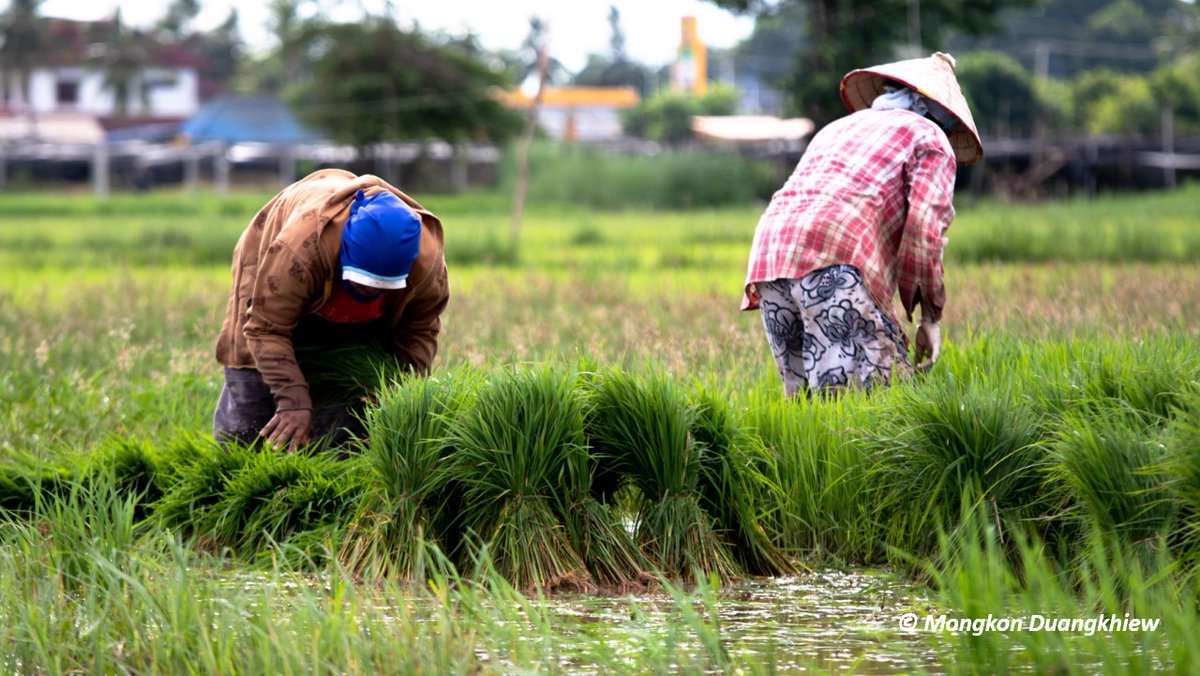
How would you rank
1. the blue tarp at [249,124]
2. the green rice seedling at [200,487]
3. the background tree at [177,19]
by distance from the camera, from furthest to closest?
the background tree at [177,19] < the blue tarp at [249,124] < the green rice seedling at [200,487]

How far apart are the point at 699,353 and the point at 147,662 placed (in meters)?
3.25

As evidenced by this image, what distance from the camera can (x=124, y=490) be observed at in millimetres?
4457

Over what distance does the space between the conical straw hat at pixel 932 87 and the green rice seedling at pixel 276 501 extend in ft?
7.01

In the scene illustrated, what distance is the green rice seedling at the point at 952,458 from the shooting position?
3805mm

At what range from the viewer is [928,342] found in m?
4.73

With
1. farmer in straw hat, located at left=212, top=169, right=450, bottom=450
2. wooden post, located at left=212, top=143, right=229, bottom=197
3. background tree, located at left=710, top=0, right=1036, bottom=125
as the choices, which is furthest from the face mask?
wooden post, located at left=212, top=143, right=229, bottom=197

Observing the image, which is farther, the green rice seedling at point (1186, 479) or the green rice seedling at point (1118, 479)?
the green rice seedling at point (1118, 479)

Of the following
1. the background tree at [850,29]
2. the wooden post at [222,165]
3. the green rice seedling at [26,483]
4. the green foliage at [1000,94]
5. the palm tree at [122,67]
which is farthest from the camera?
the palm tree at [122,67]

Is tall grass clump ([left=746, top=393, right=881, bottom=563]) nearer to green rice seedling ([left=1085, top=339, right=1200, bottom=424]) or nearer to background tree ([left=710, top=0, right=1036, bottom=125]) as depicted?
green rice seedling ([left=1085, top=339, right=1200, bottom=424])

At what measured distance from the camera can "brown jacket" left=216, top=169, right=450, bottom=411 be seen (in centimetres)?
421

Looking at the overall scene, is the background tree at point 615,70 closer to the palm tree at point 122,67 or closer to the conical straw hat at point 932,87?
the palm tree at point 122,67

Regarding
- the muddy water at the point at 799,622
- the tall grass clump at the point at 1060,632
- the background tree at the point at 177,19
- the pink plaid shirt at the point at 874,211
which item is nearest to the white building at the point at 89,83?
the background tree at the point at 177,19

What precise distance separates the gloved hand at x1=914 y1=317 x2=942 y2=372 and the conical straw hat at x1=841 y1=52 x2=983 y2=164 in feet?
2.07

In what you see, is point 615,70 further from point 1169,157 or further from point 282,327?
point 282,327
